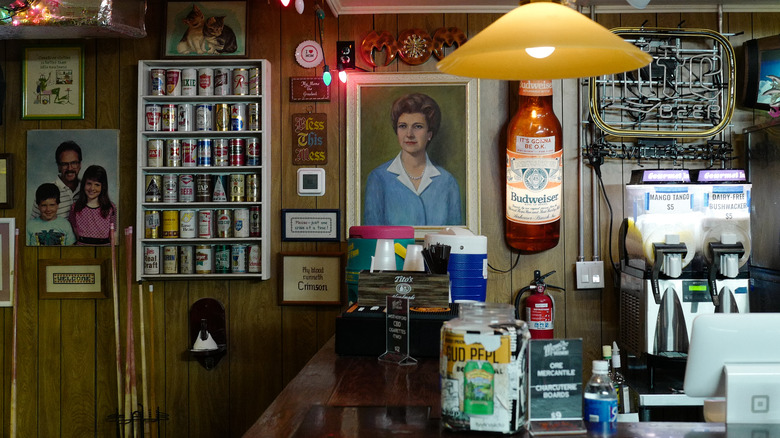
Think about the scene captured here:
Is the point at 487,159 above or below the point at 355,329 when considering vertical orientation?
above

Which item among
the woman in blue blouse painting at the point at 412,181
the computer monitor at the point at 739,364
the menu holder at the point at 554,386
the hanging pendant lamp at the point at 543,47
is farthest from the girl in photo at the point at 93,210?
the computer monitor at the point at 739,364

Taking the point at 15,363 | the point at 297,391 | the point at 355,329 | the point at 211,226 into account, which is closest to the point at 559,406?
the point at 297,391

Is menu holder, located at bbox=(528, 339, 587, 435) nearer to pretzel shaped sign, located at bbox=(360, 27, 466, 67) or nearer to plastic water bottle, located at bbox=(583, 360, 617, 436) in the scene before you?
plastic water bottle, located at bbox=(583, 360, 617, 436)

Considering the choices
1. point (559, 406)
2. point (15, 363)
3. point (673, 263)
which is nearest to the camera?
point (559, 406)

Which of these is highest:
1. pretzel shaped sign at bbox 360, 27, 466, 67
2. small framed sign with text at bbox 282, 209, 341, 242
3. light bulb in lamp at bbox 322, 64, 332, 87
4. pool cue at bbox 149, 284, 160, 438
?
pretzel shaped sign at bbox 360, 27, 466, 67

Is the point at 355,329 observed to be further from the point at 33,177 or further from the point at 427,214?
the point at 33,177

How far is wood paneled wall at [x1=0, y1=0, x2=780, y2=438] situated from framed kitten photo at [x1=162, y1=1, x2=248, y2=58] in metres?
0.09

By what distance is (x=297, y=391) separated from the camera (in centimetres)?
191

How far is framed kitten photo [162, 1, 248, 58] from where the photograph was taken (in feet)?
11.9

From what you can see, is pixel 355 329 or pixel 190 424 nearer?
pixel 355 329

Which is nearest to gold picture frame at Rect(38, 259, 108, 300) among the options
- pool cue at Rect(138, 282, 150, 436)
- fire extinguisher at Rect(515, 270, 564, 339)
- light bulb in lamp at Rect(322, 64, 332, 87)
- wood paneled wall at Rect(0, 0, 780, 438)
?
wood paneled wall at Rect(0, 0, 780, 438)

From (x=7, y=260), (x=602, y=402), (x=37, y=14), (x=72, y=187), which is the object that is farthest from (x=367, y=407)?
(x=7, y=260)

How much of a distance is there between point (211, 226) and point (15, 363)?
1.22 m

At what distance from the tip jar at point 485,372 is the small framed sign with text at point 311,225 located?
2280mm
